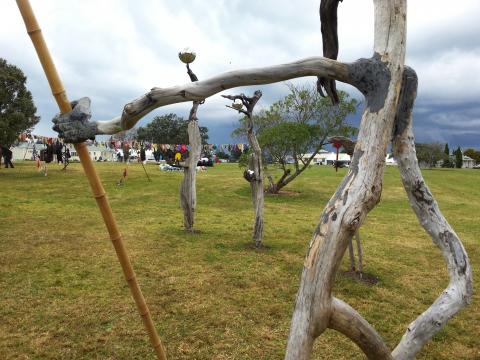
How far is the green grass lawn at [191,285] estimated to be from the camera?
4.55 metres

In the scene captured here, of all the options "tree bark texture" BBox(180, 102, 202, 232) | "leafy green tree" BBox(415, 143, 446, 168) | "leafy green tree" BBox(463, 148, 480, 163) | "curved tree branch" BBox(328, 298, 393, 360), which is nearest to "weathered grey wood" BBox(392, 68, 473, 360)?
"curved tree branch" BBox(328, 298, 393, 360)

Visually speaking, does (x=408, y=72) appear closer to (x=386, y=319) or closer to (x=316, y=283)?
(x=316, y=283)

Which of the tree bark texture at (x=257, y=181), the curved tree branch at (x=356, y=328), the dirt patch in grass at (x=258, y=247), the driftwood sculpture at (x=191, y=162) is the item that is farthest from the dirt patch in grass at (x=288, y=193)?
the curved tree branch at (x=356, y=328)

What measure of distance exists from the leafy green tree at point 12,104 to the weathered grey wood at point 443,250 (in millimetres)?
20498

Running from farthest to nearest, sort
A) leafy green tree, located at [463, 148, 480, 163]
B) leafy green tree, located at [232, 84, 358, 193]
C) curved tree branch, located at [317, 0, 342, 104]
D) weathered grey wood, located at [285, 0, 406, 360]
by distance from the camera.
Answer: leafy green tree, located at [463, 148, 480, 163] < leafy green tree, located at [232, 84, 358, 193] < curved tree branch, located at [317, 0, 342, 104] < weathered grey wood, located at [285, 0, 406, 360]

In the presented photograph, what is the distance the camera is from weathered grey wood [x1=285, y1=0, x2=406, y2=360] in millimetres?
1967

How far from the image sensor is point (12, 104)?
794 inches

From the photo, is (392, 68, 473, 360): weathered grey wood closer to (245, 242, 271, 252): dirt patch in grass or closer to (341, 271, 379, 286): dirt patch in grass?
(341, 271, 379, 286): dirt patch in grass

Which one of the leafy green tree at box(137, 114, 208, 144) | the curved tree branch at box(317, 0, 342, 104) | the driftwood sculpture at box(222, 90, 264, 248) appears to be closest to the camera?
the curved tree branch at box(317, 0, 342, 104)

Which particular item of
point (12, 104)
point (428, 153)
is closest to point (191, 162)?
point (12, 104)

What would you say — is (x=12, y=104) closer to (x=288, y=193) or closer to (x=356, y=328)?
(x=288, y=193)

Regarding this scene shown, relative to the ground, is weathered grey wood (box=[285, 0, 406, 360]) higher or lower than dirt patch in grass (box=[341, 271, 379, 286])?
higher

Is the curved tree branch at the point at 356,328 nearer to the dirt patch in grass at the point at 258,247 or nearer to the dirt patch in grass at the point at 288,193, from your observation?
the dirt patch in grass at the point at 258,247

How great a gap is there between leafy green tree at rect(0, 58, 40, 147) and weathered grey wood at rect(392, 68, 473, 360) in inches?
807
